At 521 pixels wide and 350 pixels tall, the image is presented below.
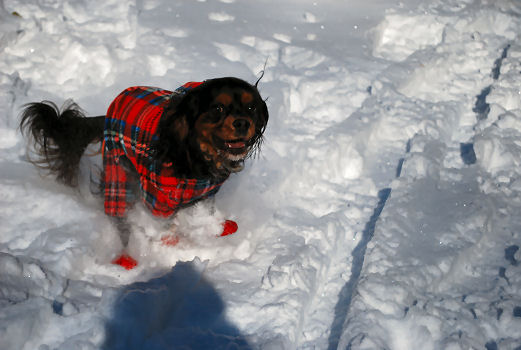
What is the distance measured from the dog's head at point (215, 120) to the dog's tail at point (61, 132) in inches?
27.6

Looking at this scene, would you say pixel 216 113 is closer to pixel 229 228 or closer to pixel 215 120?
pixel 215 120

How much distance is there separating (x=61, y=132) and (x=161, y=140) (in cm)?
80

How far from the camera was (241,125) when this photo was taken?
6.02 feet

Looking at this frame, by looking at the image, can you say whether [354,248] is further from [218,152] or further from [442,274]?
[218,152]

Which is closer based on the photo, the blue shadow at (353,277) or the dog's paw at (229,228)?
the blue shadow at (353,277)

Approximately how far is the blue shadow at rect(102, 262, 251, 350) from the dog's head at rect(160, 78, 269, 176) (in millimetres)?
582

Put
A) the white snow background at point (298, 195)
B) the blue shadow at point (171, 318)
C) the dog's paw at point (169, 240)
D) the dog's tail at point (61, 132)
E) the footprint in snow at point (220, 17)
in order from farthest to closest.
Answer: the footprint in snow at point (220, 17), the dog's paw at point (169, 240), the dog's tail at point (61, 132), the white snow background at point (298, 195), the blue shadow at point (171, 318)

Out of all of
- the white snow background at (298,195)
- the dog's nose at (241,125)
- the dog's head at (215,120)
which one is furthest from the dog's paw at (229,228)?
the dog's nose at (241,125)

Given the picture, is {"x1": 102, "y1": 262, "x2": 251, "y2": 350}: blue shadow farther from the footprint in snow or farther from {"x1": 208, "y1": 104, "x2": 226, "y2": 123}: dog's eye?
the footprint in snow

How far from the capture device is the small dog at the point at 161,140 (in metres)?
1.83

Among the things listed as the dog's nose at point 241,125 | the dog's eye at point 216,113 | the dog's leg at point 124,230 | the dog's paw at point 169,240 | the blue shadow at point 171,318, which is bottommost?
the dog's paw at point 169,240

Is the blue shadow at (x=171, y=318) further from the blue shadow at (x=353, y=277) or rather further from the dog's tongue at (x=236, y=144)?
the dog's tongue at (x=236, y=144)

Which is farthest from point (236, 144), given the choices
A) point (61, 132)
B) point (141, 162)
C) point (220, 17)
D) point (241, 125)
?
point (220, 17)

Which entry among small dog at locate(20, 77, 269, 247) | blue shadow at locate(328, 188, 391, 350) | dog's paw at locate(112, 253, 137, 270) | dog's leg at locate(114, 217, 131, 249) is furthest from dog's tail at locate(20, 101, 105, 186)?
blue shadow at locate(328, 188, 391, 350)
